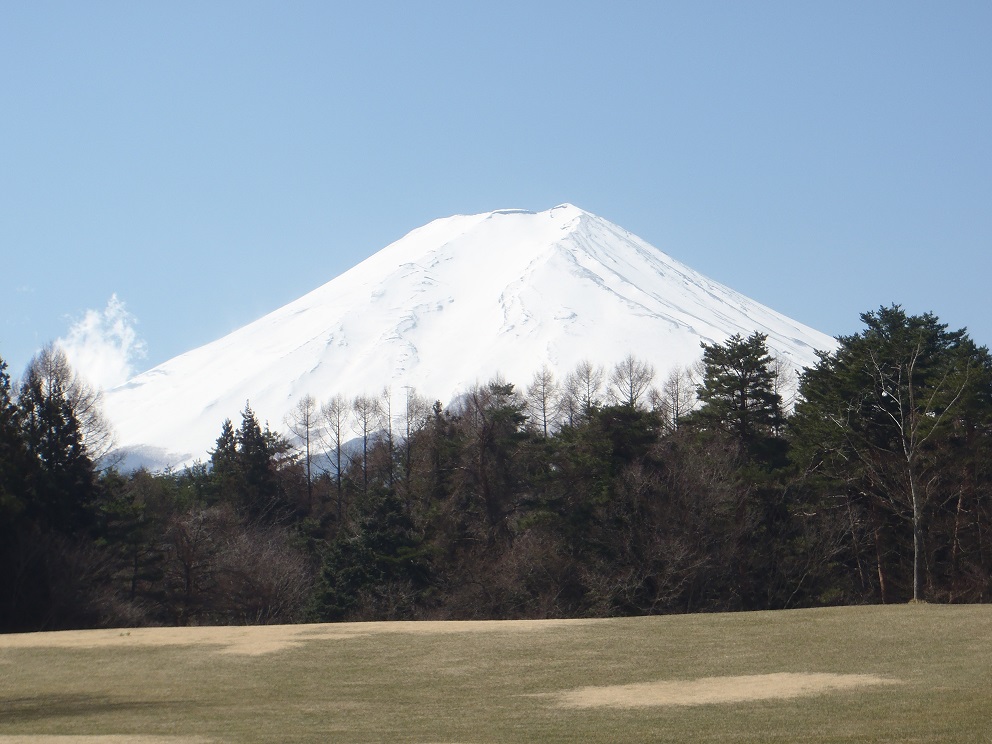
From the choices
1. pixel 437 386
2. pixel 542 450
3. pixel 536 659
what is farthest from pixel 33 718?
pixel 437 386

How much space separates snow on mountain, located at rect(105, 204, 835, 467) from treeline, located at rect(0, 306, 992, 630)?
294 feet

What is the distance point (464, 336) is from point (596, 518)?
125012mm

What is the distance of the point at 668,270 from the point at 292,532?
14051 centimetres

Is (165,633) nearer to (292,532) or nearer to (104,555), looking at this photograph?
(104,555)

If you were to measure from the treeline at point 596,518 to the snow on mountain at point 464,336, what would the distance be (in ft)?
294

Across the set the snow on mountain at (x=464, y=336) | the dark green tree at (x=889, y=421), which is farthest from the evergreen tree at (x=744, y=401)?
the snow on mountain at (x=464, y=336)

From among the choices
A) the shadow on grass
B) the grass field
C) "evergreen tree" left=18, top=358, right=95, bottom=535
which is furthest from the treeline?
the shadow on grass

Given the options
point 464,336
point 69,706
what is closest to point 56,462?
point 69,706

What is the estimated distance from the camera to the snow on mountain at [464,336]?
15525 centimetres

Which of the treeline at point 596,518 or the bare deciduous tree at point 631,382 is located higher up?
the bare deciduous tree at point 631,382

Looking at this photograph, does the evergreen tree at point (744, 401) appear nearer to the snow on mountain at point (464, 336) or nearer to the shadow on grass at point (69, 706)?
the shadow on grass at point (69, 706)

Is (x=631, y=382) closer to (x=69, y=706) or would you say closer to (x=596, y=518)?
(x=596, y=518)

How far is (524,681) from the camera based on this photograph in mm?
19969

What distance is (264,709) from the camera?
58.3 ft
